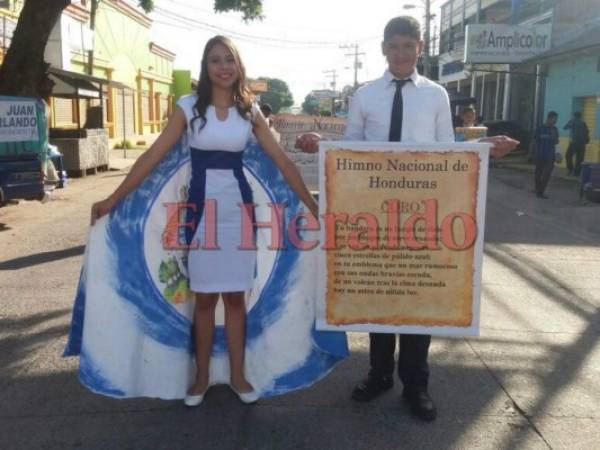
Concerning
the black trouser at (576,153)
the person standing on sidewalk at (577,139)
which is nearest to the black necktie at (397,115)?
the person standing on sidewalk at (577,139)

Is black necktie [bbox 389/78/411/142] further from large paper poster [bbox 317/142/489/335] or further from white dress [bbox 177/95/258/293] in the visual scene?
white dress [bbox 177/95/258/293]

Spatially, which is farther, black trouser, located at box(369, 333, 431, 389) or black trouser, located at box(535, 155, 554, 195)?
black trouser, located at box(535, 155, 554, 195)

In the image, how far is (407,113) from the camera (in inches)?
129

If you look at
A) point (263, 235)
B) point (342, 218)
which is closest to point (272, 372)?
point (263, 235)

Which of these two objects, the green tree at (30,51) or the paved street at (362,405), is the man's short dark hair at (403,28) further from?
the green tree at (30,51)

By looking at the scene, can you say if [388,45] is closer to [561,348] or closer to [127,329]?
[127,329]

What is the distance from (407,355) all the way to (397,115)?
50.1 inches

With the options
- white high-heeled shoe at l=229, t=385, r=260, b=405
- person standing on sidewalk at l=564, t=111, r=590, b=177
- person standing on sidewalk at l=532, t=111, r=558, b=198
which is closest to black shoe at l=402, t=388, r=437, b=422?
white high-heeled shoe at l=229, t=385, r=260, b=405

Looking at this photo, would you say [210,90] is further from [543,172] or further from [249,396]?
[543,172]

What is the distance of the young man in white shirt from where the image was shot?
10.6 feet

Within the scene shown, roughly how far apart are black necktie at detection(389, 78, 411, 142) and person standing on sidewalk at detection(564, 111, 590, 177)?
51.2ft

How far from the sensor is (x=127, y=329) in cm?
335

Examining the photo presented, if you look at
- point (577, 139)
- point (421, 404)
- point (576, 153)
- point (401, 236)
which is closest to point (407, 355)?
point (421, 404)

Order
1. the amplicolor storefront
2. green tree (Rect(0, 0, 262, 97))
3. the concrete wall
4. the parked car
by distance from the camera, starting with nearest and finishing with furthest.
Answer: green tree (Rect(0, 0, 262, 97)) → the concrete wall → the amplicolor storefront → the parked car
